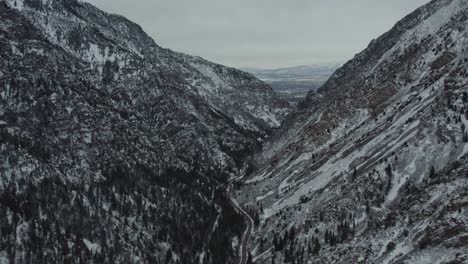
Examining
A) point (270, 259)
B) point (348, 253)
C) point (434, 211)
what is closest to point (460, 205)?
point (434, 211)

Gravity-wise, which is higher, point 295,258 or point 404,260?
point 404,260

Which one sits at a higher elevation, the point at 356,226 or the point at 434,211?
the point at 434,211

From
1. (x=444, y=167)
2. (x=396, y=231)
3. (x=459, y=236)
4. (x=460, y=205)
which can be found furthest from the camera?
(x=444, y=167)

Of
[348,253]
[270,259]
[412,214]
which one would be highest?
[412,214]

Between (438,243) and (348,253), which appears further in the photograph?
(348,253)

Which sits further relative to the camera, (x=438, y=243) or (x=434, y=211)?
(x=434, y=211)

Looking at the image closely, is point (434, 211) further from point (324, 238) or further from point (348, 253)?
point (324, 238)

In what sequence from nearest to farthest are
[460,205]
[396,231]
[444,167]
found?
1. [460,205]
2. [396,231]
3. [444,167]

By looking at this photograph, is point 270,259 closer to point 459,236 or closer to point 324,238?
point 324,238

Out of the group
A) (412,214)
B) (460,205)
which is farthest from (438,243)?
(412,214)
